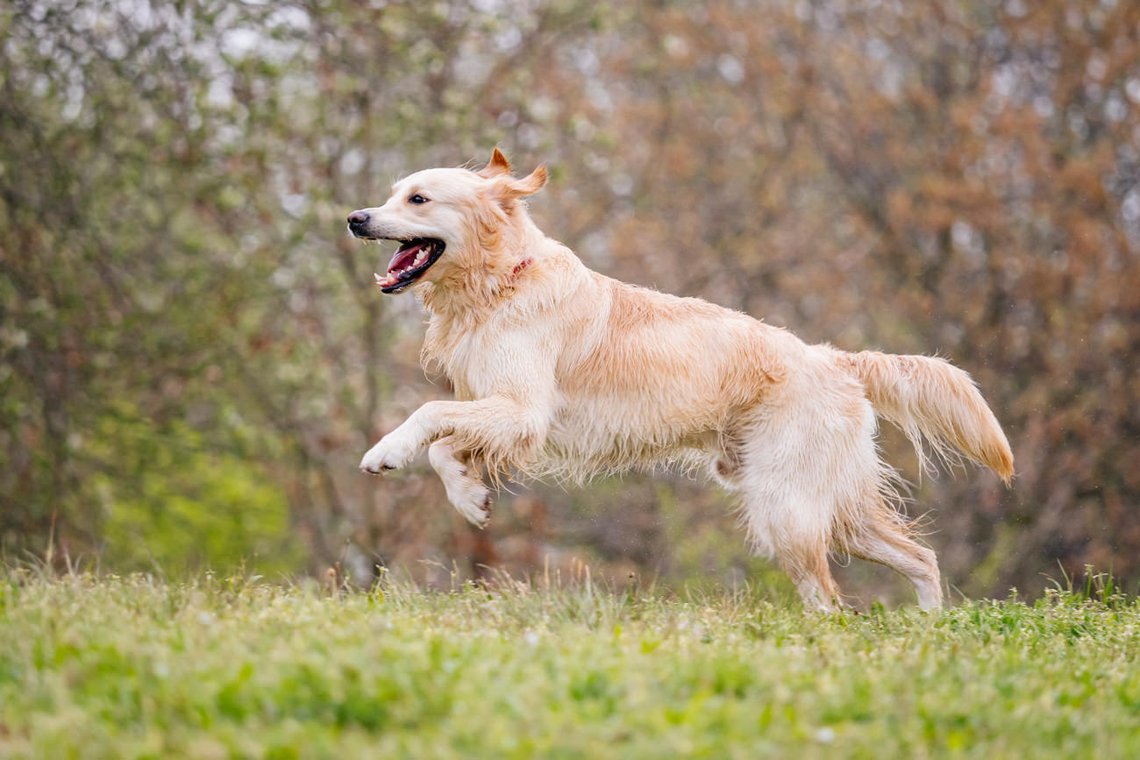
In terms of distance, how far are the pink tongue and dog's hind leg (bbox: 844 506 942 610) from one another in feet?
8.31

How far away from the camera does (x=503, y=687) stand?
3594 millimetres

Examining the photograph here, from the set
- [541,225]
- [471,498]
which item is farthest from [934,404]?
[541,225]

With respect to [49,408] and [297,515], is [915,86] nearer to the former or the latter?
[297,515]

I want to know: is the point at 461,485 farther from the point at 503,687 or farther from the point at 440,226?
the point at 503,687

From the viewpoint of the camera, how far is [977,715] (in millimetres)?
3705

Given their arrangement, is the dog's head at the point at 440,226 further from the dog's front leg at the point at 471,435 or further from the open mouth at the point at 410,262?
the dog's front leg at the point at 471,435

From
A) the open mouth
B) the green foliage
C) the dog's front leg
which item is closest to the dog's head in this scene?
the open mouth

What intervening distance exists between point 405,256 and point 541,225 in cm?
673

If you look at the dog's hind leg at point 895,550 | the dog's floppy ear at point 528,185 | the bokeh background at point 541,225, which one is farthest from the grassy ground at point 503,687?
the bokeh background at point 541,225

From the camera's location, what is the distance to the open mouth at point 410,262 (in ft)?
19.6

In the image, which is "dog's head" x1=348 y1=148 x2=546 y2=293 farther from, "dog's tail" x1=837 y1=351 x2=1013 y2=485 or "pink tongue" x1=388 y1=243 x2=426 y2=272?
"dog's tail" x1=837 y1=351 x2=1013 y2=485

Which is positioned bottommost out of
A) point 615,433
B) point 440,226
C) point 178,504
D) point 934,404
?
point 178,504

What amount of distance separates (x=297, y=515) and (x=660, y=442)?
7056 mm

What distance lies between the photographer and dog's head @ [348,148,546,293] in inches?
235
